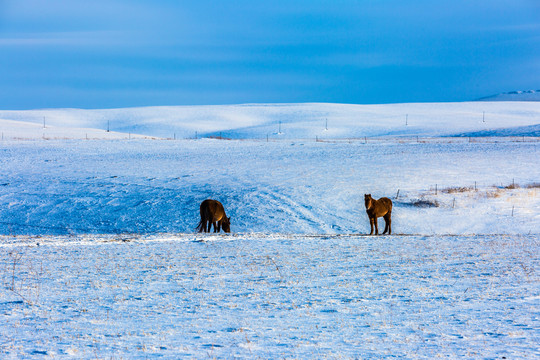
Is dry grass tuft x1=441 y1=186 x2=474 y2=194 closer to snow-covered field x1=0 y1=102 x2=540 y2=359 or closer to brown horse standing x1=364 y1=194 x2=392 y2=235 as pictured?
snow-covered field x1=0 y1=102 x2=540 y2=359

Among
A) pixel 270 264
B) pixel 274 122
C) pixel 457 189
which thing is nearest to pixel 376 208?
pixel 270 264

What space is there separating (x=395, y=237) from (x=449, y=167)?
923 inches

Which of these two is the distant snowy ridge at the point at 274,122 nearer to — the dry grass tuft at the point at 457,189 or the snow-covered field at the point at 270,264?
the dry grass tuft at the point at 457,189

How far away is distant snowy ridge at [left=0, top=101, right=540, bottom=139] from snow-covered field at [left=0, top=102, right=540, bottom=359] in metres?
40.2

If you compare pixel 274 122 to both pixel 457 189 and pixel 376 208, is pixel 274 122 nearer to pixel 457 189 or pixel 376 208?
pixel 457 189

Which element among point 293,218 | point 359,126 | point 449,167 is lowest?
point 293,218

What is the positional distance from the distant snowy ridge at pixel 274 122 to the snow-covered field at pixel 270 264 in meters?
40.2

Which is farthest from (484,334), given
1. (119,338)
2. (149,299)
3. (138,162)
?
(138,162)

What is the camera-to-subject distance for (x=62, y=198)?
33.9m

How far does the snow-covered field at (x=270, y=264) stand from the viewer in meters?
8.02

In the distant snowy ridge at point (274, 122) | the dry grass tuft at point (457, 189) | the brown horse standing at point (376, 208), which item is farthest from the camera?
the distant snowy ridge at point (274, 122)

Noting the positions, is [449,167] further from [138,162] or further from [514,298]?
[514,298]

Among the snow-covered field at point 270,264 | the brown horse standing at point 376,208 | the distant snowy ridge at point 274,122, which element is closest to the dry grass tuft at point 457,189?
the snow-covered field at point 270,264

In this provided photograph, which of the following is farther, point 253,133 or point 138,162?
point 253,133
